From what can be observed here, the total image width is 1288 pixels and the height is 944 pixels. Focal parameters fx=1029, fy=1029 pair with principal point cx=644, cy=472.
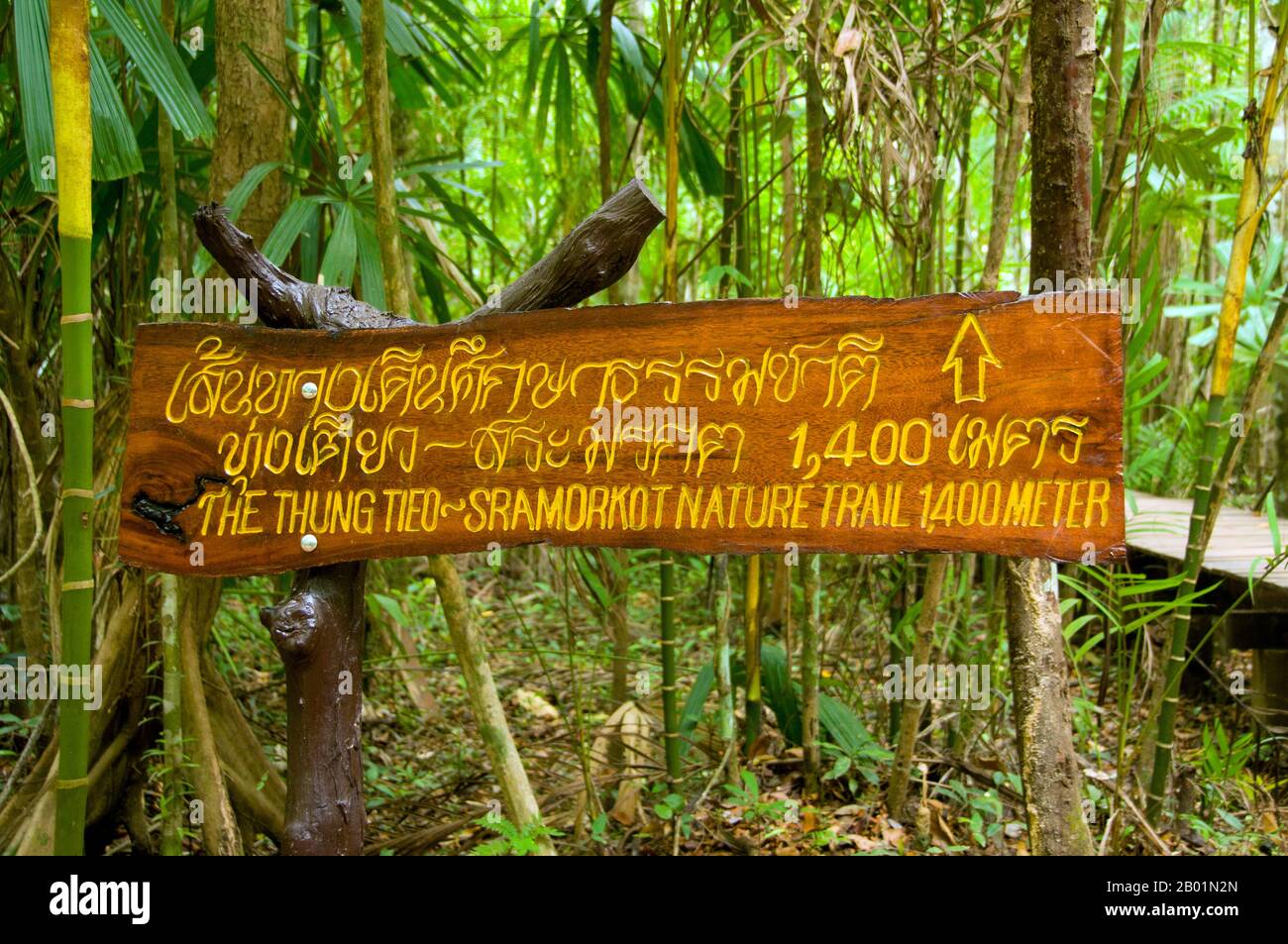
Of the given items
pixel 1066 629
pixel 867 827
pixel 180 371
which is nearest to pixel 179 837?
pixel 180 371

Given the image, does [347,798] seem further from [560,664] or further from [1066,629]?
[560,664]

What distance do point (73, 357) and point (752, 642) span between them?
1862 mm

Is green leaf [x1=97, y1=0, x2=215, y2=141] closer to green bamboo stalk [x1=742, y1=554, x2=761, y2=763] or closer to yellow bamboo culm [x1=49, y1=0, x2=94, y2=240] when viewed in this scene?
yellow bamboo culm [x1=49, y1=0, x2=94, y2=240]

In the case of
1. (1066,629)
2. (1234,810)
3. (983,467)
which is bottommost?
(1234,810)

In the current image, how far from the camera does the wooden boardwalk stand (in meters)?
3.43

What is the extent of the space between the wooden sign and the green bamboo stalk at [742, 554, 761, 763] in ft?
3.44

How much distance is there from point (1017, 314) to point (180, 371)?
1.51m

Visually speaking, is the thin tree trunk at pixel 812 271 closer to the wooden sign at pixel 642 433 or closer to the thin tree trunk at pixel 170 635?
the wooden sign at pixel 642 433

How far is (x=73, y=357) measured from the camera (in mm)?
1800

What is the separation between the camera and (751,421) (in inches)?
70.4

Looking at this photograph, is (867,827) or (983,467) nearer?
(983,467)

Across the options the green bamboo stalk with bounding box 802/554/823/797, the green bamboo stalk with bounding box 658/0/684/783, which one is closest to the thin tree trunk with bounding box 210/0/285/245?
the green bamboo stalk with bounding box 658/0/684/783

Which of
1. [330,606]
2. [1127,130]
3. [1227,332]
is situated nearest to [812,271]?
[1127,130]

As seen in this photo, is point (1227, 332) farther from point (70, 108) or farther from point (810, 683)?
point (70, 108)
